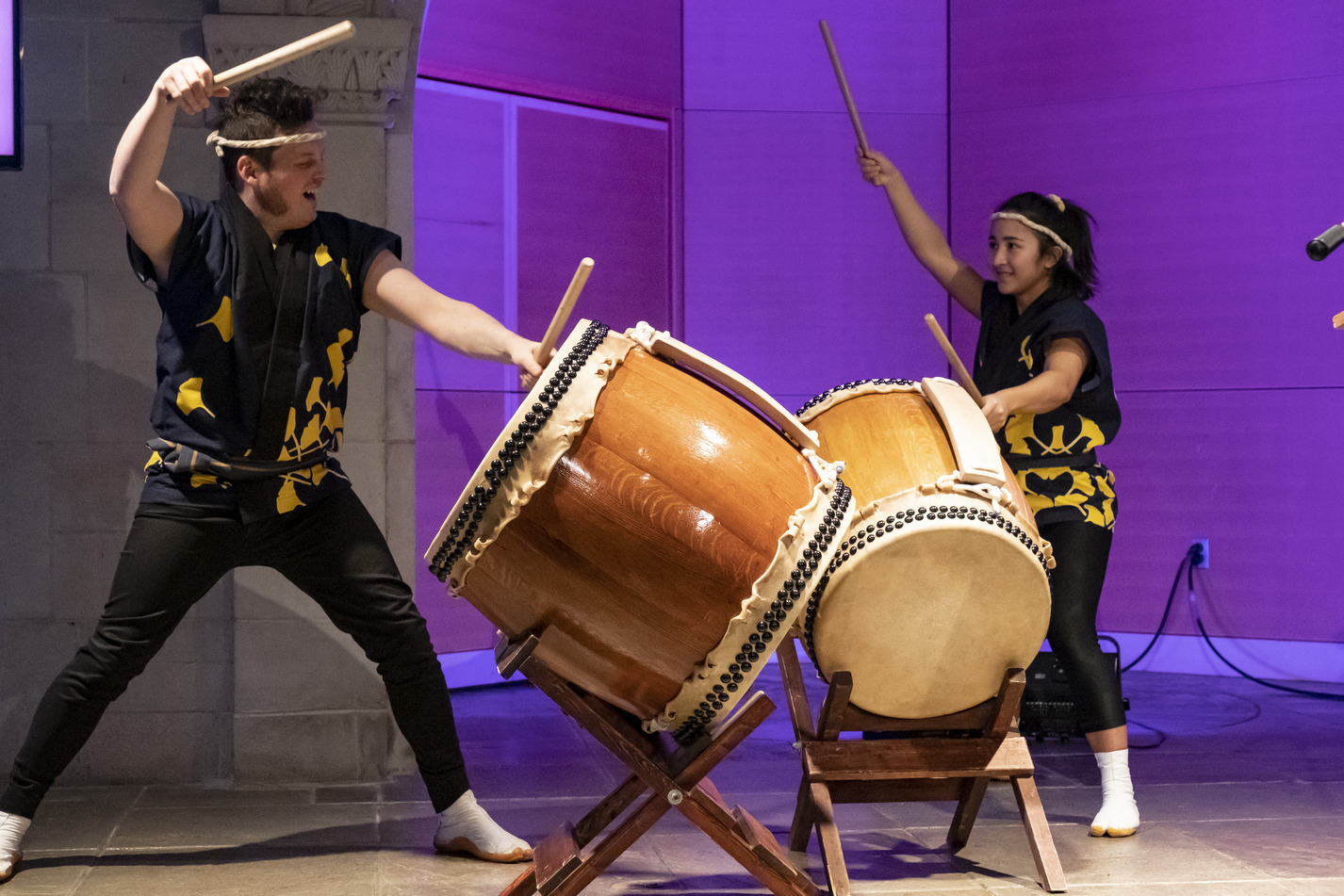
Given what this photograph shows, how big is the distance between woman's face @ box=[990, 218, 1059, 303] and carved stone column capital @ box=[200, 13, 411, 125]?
4.94ft

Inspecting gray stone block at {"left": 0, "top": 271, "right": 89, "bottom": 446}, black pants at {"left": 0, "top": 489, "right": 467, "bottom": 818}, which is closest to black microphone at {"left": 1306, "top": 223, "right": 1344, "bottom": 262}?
black pants at {"left": 0, "top": 489, "right": 467, "bottom": 818}

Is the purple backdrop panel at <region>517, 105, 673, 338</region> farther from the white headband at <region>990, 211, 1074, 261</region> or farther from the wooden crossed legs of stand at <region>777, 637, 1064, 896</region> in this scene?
the wooden crossed legs of stand at <region>777, 637, 1064, 896</region>

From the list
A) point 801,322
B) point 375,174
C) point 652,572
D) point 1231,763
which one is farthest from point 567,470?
point 801,322

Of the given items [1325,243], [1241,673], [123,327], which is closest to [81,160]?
[123,327]

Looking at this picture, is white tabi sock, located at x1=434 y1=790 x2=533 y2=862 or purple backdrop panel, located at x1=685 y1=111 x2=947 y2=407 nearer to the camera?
white tabi sock, located at x1=434 y1=790 x2=533 y2=862

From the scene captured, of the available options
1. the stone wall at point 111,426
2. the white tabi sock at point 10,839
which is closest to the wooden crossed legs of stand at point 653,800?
the white tabi sock at point 10,839

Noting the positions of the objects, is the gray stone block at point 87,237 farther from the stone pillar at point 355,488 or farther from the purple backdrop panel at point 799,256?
the purple backdrop panel at point 799,256

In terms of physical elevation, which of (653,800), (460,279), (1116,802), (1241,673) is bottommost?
(1241,673)

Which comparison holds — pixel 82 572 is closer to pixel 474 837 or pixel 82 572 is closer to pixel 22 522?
pixel 22 522

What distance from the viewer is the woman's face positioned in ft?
9.62

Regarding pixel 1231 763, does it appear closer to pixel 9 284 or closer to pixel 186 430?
pixel 186 430

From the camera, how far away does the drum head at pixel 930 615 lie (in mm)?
2168

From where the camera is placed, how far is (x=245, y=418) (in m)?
2.41

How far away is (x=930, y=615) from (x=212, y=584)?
137cm
